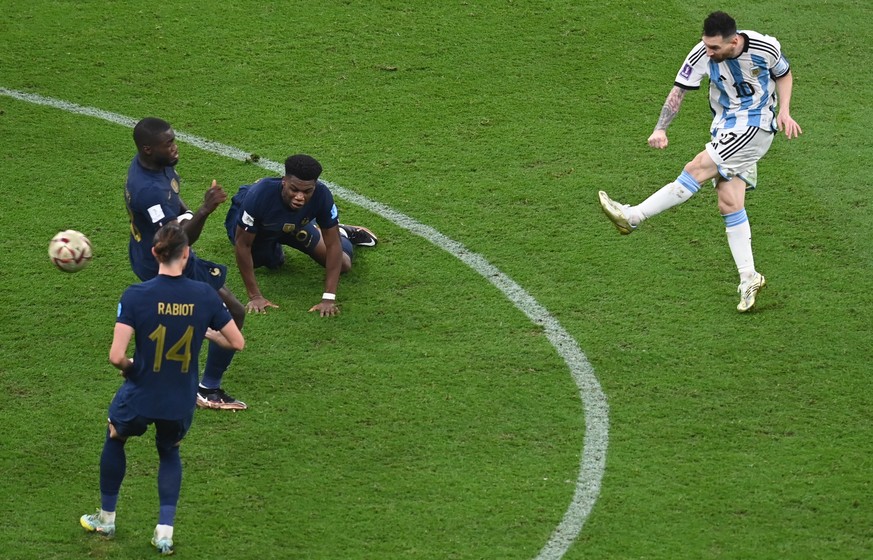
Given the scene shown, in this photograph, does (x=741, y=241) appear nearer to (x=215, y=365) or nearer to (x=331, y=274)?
(x=331, y=274)

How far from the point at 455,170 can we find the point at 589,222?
4.23ft

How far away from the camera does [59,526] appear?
657 cm

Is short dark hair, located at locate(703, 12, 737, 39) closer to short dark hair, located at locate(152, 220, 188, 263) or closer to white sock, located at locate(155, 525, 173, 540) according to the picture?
short dark hair, located at locate(152, 220, 188, 263)

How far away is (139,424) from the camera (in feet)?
20.3

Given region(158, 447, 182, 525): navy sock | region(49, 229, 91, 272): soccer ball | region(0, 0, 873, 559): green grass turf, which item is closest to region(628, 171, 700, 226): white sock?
region(0, 0, 873, 559): green grass turf

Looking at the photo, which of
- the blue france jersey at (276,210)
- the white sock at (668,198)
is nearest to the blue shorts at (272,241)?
the blue france jersey at (276,210)

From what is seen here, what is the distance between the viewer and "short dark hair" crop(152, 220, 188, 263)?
19.7ft

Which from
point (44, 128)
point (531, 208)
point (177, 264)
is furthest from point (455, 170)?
point (177, 264)

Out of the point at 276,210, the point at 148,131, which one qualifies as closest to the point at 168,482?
the point at 148,131

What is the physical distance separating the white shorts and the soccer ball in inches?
160

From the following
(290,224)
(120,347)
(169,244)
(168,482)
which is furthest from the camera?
(290,224)

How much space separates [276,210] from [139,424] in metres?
2.51

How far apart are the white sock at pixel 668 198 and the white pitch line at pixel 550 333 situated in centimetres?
91

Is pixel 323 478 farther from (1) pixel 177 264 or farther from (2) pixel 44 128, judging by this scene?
(2) pixel 44 128
